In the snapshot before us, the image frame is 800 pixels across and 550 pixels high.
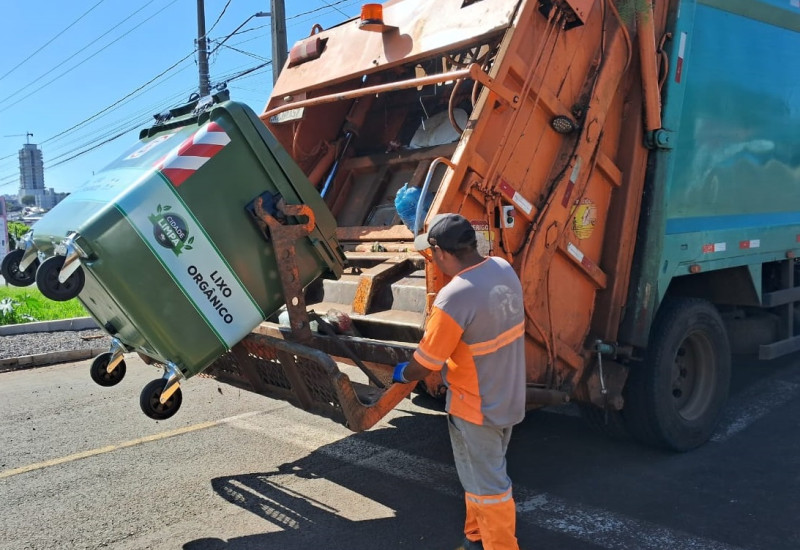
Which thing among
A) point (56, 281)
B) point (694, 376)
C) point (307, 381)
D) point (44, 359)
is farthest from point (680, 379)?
point (44, 359)

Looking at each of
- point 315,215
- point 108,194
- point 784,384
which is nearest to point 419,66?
point 315,215

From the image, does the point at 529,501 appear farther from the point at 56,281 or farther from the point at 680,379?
the point at 56,281

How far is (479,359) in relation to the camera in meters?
2.81

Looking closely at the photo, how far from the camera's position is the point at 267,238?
3.35m

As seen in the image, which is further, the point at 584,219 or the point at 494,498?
the point at 584,219

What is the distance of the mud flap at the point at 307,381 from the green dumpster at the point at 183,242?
0.30 m

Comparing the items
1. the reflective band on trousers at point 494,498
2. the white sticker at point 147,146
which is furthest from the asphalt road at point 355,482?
the white sticker at point 147,146

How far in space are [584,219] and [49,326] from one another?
8344 millimetres

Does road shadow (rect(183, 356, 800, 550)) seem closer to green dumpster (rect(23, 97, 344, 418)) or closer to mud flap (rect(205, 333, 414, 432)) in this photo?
mud flap (rect(205, 333, 414, 432))

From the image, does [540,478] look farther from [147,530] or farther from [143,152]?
[143,152]

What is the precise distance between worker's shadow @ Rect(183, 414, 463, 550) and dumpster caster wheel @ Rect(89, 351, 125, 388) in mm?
867

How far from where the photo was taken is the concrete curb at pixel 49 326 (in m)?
9.62

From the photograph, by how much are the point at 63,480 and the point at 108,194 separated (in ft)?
6.71

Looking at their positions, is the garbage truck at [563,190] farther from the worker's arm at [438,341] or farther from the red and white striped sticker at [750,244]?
the worker's arm at [438,341]
